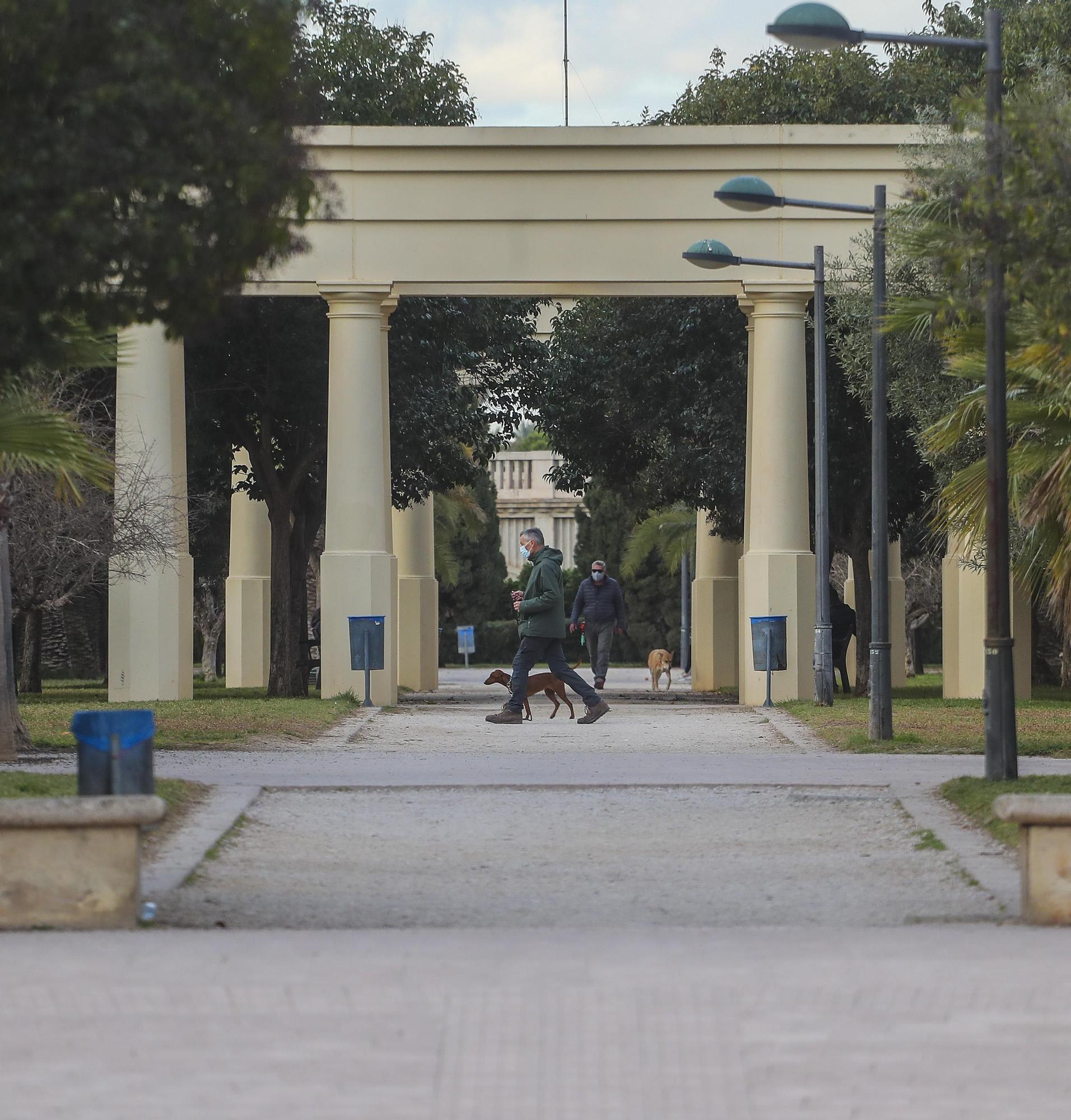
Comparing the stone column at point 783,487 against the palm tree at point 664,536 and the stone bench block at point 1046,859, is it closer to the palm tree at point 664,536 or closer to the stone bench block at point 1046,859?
the stone bench block at point 1046,859

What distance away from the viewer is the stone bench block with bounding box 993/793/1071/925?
768 cm

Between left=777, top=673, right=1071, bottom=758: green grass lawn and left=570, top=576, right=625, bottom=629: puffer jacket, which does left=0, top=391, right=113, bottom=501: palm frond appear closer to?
left=777, top=673, right=1071, bottom=758: green grass lawn

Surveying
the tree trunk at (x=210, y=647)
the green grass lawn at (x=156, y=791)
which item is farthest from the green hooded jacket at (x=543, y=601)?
the tree trunk at (x=210, y=647)

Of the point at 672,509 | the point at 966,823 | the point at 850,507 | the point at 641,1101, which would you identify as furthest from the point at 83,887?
the point at 672,509

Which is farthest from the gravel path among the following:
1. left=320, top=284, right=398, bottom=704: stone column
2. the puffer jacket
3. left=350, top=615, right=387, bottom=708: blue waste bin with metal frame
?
the puffer jacket

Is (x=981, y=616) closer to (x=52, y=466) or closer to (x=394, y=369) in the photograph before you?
(x=394, y=369)

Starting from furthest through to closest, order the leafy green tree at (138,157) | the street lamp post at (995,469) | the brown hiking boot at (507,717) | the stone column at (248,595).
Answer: the stone column at (248,595)
the brown hiking boot at (507,717)
the street lamp post at (995,469)
the leafy green tree at (138,157)

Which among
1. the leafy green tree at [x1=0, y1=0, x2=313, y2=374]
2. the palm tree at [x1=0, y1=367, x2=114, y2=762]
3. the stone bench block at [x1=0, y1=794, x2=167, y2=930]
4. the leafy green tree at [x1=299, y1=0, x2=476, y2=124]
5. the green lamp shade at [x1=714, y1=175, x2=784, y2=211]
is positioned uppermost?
the leafy green tree at [x1=299, y1=0, x2=476, y2=124]

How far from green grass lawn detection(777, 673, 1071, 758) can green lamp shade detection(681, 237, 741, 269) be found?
4871 millimetres

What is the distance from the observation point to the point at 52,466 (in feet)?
41.5

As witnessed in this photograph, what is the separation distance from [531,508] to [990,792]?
53086 millimetres

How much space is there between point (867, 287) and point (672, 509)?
22808 millimetres

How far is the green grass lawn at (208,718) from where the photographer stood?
53.3 ft

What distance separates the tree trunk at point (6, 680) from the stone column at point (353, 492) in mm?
8717
